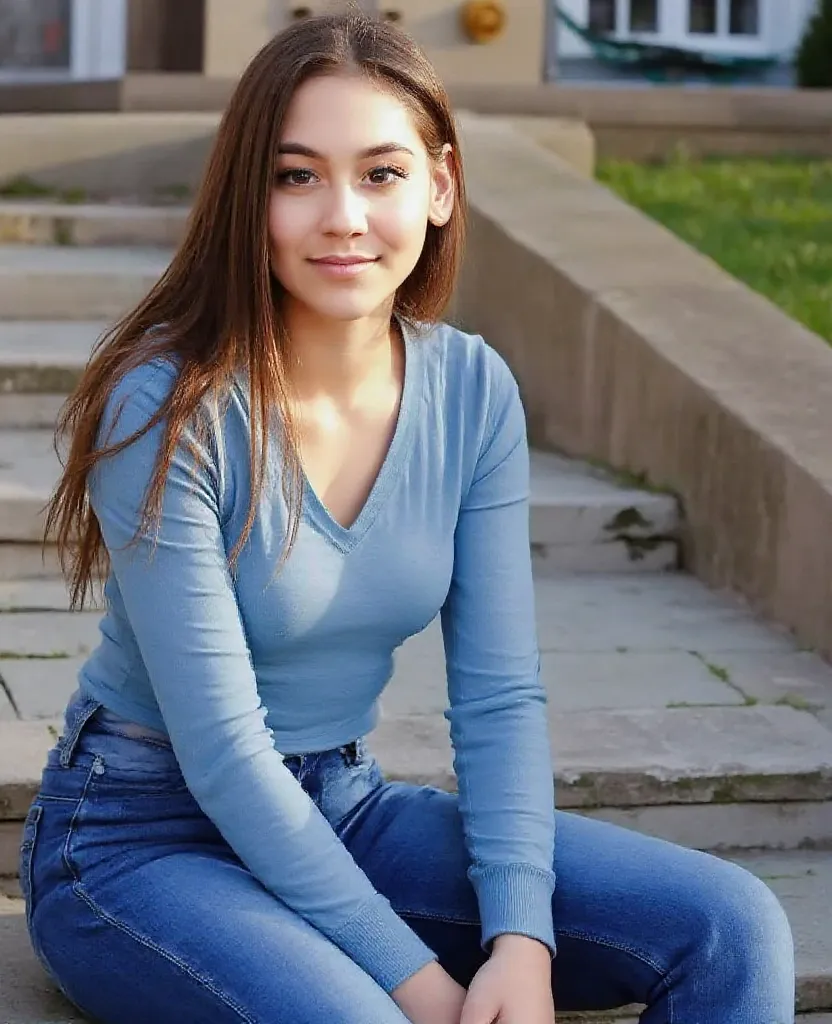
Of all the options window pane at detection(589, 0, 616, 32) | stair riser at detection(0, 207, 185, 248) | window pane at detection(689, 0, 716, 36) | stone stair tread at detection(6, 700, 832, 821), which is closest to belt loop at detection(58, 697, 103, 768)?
stone stair tread at detection(6, 700, 832, 821)

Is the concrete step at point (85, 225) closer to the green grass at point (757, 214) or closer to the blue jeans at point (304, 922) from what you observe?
the green grass at point (757, 214)

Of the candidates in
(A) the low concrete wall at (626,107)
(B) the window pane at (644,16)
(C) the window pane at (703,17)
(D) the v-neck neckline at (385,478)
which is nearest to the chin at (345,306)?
(D) the v-neck neckline at (385,478)

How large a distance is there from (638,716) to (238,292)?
4.67ft

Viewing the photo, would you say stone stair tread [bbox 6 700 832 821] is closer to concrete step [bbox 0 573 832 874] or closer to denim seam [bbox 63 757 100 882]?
concrete step [bbox 0 573 832 874]

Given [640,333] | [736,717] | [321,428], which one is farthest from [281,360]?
[640,333]

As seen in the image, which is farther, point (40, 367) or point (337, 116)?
point (40, 367)

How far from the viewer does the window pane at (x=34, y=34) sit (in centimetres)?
887

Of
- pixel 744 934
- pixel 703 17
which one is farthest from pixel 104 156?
pixel 703 17

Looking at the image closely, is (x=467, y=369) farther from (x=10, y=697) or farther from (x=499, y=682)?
(x=10, y=697)

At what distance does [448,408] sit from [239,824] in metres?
0.62

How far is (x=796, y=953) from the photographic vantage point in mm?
2748

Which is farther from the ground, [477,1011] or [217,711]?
[217,711]

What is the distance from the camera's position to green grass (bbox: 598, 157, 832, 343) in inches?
235

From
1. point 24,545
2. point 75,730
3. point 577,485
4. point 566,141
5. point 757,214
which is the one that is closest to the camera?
point 75,730
